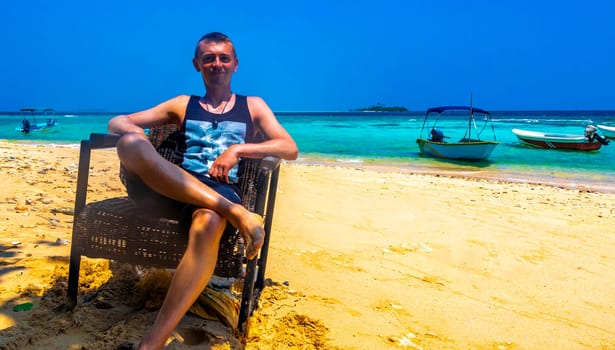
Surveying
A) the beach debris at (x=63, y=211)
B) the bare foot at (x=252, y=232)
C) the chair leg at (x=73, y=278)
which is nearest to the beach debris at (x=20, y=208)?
the beach debris at (x=63, y=211)

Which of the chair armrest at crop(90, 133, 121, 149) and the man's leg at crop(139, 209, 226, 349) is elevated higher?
the chair armrest at crop(90, 133, 121, 149)

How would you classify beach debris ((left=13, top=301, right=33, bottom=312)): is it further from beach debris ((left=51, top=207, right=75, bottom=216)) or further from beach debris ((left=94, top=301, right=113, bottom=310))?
beach debris ((left=51, top=207, right=75, bottom=216))

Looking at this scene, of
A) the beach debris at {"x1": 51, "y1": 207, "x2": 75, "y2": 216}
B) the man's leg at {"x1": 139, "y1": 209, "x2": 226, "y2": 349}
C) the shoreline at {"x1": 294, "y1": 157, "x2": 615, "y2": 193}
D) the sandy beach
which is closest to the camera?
the man's leg at {"x1": 139, "y1": 209, "x2": 226, "y2": 349}

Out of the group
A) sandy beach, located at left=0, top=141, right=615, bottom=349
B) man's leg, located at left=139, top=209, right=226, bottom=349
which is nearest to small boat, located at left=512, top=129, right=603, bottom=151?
sandy beach, located at left=0, top=141, right=615, bottom=349

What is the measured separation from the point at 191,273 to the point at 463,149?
15314 mm

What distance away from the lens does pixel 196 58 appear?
8.64ft

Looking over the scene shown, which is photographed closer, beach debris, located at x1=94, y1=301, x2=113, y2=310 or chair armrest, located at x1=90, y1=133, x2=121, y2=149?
chair armrest, located at x1=90, y1=133, x2=121, y2=149

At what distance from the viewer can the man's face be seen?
2553 millimetres

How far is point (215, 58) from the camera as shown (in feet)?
8.38

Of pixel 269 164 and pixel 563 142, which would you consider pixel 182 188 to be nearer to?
pixel 269 164

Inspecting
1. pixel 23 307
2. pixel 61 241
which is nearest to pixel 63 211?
pixel 61 241

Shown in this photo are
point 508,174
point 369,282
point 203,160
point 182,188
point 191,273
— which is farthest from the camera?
point 508,174

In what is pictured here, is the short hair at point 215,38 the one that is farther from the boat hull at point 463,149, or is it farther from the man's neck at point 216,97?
the boat hull at point 463,149

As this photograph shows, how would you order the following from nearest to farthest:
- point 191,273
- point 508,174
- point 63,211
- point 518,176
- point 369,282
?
point 191,273 → point 369,282 → point 63,211 → point 518,176 → point 508,174
